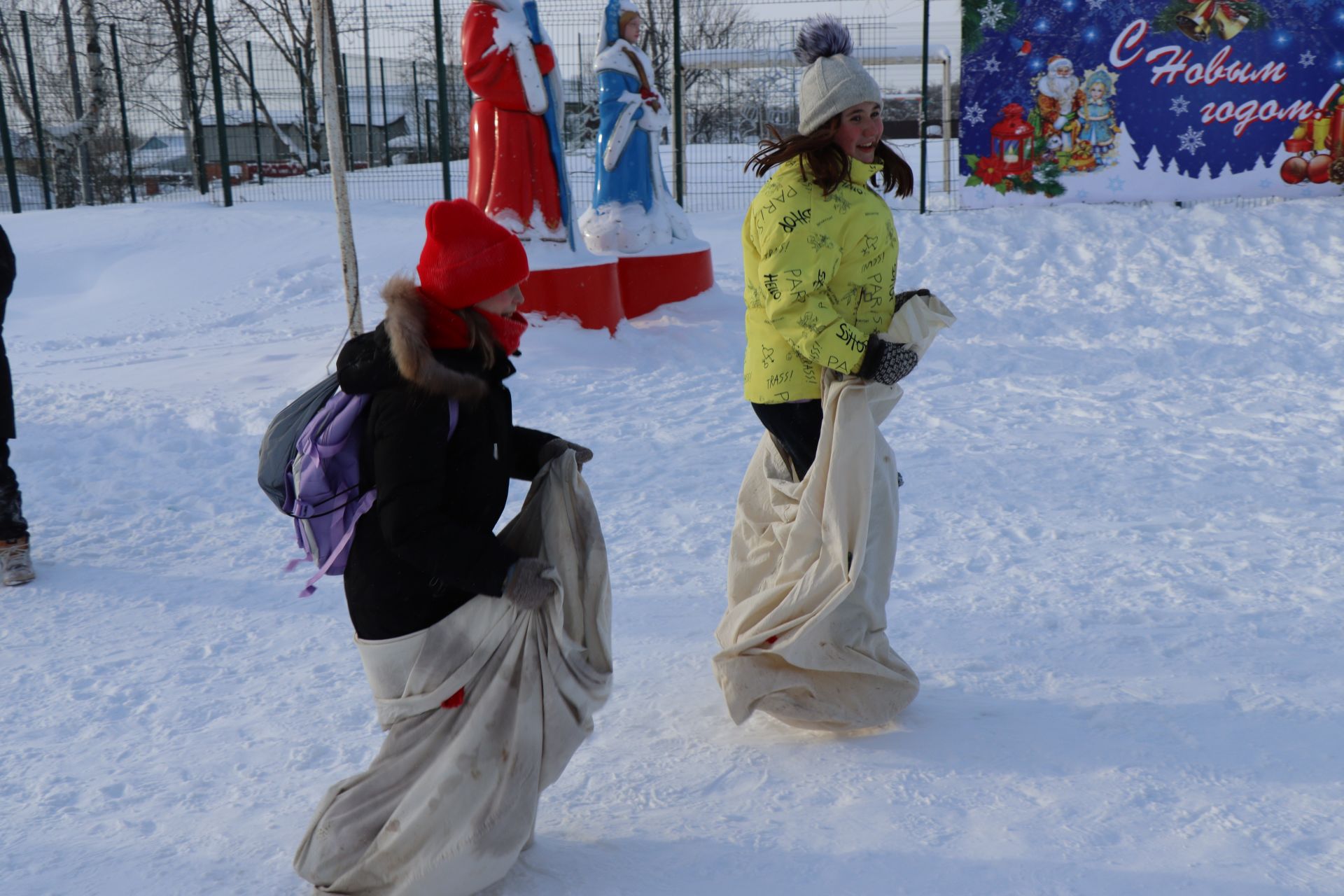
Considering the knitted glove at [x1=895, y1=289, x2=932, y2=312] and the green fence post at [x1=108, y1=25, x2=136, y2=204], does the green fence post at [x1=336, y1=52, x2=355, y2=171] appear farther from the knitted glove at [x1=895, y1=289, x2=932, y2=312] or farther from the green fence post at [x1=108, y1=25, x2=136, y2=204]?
the knitted glove at [x1=895, y1=289, x2=932, y2=312]

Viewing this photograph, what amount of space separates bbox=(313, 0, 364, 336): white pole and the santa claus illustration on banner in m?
7.17

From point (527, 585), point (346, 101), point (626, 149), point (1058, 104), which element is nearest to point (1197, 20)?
point (1058, 104)

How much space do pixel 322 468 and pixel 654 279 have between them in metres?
6.41

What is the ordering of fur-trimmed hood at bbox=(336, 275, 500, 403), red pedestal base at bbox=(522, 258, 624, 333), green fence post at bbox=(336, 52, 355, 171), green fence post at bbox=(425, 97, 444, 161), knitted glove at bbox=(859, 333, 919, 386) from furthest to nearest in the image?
green fence post at bbox=(425, 97, 444, 161) → green fence post at bbox=(336, 52, 355, 171) → red pedestal base at bbox=(522, 258, 624, 333) → knitted glove at bbox=(859, 333, 919, 386) → fur-trimmed hood at bbox=(336, 275, 500, 403)

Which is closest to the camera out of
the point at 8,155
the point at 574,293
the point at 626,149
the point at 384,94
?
the point at 574,293

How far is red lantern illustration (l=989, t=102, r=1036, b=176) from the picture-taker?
35.3 feet

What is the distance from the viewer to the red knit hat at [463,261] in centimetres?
202

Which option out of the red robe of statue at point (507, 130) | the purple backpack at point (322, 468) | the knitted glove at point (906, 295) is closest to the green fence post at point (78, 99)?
the red robe of statue at point (507, 130)

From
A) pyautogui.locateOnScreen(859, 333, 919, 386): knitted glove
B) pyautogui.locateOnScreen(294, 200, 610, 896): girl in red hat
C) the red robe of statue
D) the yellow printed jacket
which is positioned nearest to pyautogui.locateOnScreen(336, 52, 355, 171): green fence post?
the red robe of statue

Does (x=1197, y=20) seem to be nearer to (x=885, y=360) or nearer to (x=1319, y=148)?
(x=1319, y=148)

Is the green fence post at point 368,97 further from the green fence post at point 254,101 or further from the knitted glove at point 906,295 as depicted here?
the knitted glove at point 906,295

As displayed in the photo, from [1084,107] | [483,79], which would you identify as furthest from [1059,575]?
[1084,107]

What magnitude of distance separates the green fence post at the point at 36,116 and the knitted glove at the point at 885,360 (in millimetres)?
14600

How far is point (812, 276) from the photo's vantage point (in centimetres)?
271
